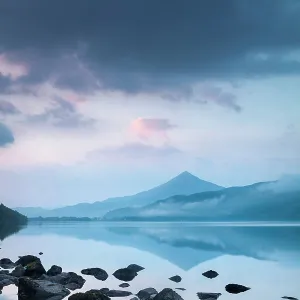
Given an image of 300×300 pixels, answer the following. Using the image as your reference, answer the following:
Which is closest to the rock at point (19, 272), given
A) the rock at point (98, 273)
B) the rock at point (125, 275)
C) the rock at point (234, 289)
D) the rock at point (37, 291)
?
the rock at point (98, 273)

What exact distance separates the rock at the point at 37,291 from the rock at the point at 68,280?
3.69 meters

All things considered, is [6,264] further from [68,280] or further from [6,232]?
[6,232]

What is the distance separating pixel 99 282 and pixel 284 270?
817 inches

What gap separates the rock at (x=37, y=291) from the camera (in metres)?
26.9

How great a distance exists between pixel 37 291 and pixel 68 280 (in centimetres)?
640

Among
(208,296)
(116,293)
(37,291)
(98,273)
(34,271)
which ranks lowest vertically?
(208,296)

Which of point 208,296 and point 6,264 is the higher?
point 6,264

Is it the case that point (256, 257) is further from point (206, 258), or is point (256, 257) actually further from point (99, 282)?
point (99, 282)

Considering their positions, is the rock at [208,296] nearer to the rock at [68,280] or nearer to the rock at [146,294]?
the rock at [146,294]

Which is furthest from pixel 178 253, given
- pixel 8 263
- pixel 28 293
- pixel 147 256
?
pixel 28 293

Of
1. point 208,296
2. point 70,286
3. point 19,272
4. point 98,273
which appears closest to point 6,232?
point 98,273

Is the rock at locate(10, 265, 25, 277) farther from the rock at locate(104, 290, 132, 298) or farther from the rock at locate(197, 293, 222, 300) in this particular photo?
the rock at locate(197, 293, 222, 300)

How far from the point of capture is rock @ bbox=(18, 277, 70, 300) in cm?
2688

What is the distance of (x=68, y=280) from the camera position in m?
33.2
